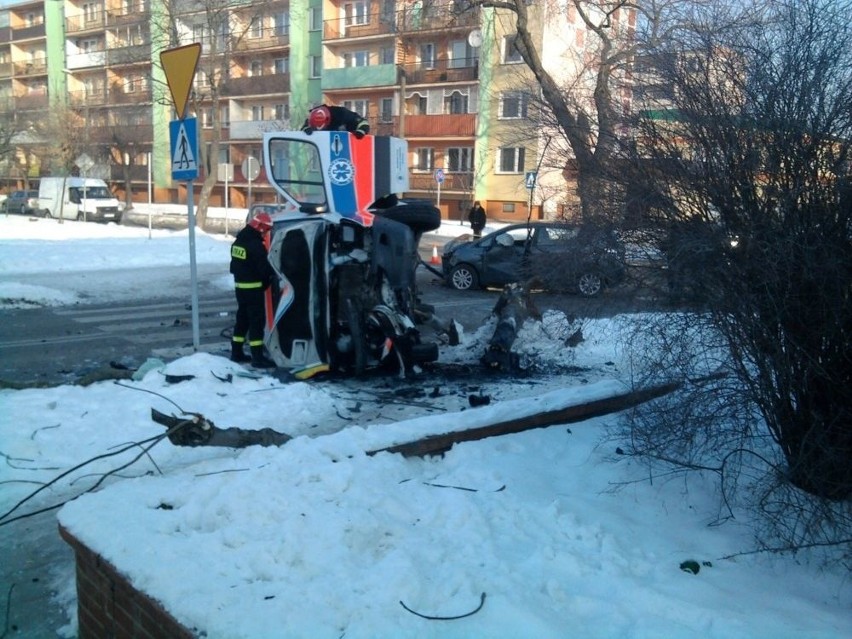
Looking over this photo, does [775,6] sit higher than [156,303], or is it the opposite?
[775,6]

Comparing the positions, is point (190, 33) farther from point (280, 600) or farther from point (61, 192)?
point (280, 600)

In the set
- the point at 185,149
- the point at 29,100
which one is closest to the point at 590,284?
the point at 185,149

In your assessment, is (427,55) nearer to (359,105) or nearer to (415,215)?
(359,105)

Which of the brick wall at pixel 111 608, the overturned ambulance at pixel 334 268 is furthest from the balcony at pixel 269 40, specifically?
the brick wall at pixel 111 608

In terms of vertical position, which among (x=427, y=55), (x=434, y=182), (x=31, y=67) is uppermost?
(x=31, y=67)

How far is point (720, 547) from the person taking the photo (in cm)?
384

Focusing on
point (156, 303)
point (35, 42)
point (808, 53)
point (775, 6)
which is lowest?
point (156, 303)

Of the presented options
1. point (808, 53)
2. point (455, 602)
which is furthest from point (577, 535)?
point (808, 53)

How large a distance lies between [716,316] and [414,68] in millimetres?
44083

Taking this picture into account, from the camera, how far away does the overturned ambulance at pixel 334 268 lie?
7.82 metres

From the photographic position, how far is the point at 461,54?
145 ft

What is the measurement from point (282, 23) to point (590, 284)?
164 feet

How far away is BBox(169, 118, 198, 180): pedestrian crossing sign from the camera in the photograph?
27.5 ft

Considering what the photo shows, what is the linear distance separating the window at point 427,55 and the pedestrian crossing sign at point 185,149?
39112mm
